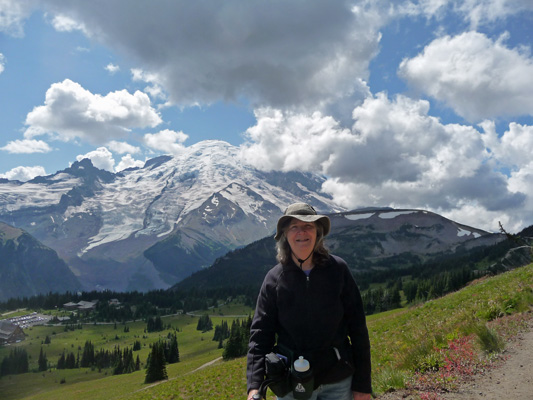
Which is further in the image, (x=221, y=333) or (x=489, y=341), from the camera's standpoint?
(x=221, y=333)

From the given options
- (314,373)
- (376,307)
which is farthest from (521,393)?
(376,307)

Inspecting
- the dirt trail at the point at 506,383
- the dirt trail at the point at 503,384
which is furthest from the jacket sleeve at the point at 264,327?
the dirt trail at the point at 506,383

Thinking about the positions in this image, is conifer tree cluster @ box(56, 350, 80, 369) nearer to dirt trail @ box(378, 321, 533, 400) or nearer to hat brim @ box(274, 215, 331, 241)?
dirt trail @ box(378, 321, 533, 400)

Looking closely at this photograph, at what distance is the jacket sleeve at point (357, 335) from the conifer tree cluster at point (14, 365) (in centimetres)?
21422

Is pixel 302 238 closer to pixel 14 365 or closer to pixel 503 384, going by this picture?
pixel 503 384

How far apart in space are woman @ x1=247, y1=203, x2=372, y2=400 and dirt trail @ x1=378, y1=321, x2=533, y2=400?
4500 mm

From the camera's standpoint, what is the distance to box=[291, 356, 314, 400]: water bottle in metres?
5.12

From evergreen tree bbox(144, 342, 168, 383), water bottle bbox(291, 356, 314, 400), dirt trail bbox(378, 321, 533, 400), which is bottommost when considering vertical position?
evergreen tree bbox(144, 342, 168, 383)

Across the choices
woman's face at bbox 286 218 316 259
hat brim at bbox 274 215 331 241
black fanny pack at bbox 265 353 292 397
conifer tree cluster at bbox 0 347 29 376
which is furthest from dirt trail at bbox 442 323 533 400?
conifer tree cluster at bbox 0 347 29 376

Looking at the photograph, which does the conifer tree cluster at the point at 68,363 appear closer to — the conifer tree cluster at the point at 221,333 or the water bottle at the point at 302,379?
the conifer tree cluster at the point at 221,333

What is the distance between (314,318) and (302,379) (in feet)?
2.83

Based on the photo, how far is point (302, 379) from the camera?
17.0 ft

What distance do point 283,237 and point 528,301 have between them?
602 inches

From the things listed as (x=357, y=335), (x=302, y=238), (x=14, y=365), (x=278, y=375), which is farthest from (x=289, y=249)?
(x=14, y=365)
